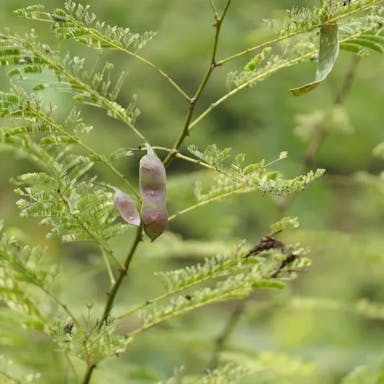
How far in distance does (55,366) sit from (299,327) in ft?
8.09

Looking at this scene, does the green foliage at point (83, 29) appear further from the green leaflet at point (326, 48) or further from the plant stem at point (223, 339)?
the plant stem at point (223, 339)

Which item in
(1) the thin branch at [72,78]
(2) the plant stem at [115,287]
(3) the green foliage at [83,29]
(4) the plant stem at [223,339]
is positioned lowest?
(2) the plant stem at [115,287]

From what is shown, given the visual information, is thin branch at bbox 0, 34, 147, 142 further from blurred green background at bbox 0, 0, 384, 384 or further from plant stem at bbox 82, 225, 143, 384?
blurred green background at bbox 0, 0, 384, 384

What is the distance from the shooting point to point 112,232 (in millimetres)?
1157

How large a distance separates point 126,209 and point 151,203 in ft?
0.11

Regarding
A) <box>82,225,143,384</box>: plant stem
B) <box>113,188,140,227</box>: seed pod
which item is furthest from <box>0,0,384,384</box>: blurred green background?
<box>113,188,140,227</box>: seed pod

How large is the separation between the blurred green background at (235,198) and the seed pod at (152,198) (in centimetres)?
72

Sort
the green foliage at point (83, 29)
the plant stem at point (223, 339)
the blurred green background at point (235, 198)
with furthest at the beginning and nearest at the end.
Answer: the blurred green background at point (235, 198) → the plant stem at point (223, 339) → the green foliage at point (83, 29)

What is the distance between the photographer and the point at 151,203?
1077 mm

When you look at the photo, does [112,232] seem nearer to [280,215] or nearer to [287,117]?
[280,215]

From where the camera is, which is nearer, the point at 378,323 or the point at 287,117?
the point at 287,117

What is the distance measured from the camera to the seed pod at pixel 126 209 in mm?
1079

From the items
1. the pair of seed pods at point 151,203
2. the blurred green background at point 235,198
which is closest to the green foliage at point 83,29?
the pair of seed pods at point 151,203

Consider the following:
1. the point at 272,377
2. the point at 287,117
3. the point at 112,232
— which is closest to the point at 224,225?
the point at 272,377
